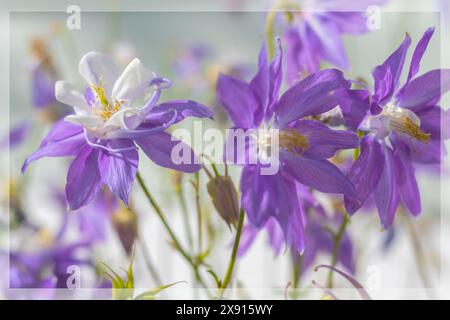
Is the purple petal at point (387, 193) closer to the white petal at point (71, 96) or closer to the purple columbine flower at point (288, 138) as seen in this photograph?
the purple columbine flower at point (288, 138)

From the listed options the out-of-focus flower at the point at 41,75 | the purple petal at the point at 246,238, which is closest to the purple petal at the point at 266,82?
the purple petal at the point at 246,238

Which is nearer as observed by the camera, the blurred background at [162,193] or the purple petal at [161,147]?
the purple petal at [161,147]

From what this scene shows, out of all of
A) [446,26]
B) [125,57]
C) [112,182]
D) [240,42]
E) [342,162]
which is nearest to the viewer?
[112,182]

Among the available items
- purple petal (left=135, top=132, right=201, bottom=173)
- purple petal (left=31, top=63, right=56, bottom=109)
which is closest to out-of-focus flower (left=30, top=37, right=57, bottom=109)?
A: purple petal (left=31, top=63, right=56, bottom=109)

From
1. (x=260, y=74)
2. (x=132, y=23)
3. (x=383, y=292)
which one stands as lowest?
(x=383, y=292)
